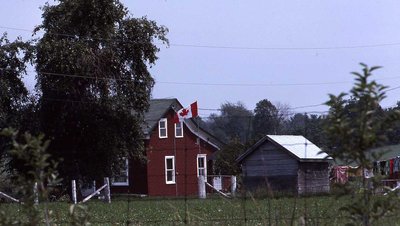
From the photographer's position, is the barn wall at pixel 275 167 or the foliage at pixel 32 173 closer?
the foliage at pixel 32 173

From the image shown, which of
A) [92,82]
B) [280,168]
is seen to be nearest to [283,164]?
[280,168]

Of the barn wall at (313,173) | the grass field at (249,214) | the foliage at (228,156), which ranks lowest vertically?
the grass field at (249,214)

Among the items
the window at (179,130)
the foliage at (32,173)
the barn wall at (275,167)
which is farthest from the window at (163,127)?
the foliage at (32,173)

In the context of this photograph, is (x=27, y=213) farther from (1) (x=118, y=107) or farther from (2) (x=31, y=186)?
(1) (x=118, y=107)

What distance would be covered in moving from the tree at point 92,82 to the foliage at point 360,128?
33.3 m

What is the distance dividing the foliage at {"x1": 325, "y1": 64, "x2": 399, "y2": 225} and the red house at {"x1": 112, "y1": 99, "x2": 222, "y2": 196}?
44.2 metres

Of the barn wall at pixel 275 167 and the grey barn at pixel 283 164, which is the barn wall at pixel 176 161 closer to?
the barn wall at pixel 275 167

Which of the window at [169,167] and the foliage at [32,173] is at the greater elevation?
the window at [169,167]

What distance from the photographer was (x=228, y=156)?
174 ft

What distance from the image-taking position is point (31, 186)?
14.9ft

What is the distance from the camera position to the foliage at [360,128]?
4215 millimetres

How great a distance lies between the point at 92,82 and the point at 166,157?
1617 cm

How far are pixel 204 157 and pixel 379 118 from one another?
167 ft

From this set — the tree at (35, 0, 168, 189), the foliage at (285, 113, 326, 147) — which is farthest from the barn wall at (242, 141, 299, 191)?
the tree at (35, 0, 168, 189)
